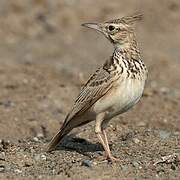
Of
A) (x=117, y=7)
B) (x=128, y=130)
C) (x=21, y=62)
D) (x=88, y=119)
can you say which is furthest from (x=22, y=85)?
(x=117, y=7)

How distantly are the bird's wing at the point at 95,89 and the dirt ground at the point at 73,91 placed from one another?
23.7 inches

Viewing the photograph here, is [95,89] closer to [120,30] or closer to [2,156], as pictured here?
[120,30]

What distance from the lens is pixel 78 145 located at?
9.09 metres

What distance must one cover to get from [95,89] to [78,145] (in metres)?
1.21

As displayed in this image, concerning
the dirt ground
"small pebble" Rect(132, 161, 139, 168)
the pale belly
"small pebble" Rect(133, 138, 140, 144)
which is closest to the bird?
the pale belly

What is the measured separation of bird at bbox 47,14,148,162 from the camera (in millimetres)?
7891

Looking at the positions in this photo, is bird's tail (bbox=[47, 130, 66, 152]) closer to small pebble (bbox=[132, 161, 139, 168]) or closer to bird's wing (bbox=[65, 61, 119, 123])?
bird's wing (bbox=[65, 61, 119, 123])

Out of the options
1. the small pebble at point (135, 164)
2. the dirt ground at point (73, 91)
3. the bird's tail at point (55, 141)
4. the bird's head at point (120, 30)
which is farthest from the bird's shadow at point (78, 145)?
the bird's head at point (120, 30)

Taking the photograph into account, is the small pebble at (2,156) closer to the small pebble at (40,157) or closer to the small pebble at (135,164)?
the small pebble at (40,157)

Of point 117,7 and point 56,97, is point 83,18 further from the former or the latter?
point 56,97

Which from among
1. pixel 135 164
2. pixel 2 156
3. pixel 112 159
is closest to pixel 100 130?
pixel 112 159

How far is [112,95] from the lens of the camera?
312 inches

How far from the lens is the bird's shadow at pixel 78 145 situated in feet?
28.8

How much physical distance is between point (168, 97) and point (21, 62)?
449 centimetres
